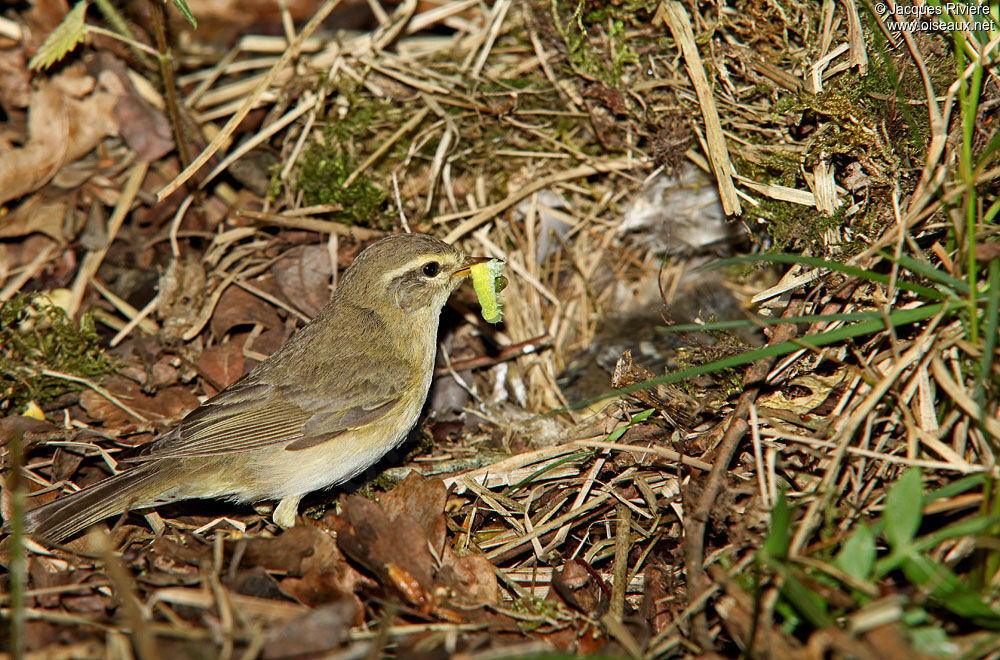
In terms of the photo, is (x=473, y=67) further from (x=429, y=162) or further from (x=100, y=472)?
(x=100, y=472)

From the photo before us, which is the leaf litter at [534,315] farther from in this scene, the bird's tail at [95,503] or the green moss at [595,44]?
the bird's tail at [95,503]

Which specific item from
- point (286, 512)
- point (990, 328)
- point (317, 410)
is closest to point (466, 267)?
point (317, 410)

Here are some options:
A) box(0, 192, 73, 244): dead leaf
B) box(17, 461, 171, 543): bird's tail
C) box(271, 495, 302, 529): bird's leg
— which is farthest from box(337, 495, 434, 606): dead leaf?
box(0, 192, 73, 244): dead leaf

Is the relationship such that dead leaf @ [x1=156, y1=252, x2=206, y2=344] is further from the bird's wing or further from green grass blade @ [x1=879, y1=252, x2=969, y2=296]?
green grass blade @ [x1=879, y1=252, x2=969, y2=296]

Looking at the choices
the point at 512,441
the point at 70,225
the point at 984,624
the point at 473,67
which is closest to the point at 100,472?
the point at 70,225

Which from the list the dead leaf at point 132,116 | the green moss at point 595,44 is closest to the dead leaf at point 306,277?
the dead leaf at point 132,116

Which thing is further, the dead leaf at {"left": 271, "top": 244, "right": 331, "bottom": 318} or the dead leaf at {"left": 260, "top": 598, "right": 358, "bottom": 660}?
the dead leaf at {"left": 271, "top": 244, "right": 331, "bottom": 318}

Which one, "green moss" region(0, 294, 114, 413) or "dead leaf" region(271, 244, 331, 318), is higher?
"dead leaf" region(271, 244, 331, 318)
